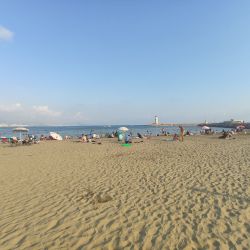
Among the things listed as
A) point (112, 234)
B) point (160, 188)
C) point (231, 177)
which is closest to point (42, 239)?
point (112, 234)

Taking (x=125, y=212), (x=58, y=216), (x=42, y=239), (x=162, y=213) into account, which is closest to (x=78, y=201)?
(x=58, y=216)

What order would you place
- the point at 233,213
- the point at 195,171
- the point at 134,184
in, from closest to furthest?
the point at 233,213
the point at 134,184
the point at 195,171

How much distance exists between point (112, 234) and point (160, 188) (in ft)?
11.4

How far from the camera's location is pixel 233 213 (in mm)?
5664

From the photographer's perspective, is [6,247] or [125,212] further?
[125,212]

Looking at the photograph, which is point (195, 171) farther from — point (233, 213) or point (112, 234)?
point (112, 234)

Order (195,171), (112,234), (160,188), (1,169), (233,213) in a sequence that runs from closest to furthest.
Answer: (112,234), (233,213), (160,188), (195,171), (1,169)

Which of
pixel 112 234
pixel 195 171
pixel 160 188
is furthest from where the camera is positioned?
pixel 195 171

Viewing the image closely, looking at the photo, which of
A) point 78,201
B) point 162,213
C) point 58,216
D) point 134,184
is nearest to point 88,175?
point 134,184

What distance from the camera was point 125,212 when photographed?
236 inches

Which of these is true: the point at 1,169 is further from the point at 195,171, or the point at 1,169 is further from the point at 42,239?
the point at 195,171

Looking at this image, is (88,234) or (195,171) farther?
(195,171)

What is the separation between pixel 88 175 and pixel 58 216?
15.2ft

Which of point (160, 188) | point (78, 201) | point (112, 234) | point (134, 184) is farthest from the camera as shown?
point (134, 184)
